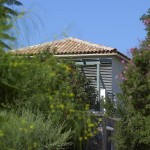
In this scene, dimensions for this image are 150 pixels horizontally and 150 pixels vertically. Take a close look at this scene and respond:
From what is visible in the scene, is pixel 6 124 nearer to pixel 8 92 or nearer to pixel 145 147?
pixel 8 92

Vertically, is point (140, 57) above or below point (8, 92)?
above

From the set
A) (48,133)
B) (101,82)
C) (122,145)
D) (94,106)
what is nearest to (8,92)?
(48,133)

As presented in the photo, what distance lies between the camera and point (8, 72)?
369cm

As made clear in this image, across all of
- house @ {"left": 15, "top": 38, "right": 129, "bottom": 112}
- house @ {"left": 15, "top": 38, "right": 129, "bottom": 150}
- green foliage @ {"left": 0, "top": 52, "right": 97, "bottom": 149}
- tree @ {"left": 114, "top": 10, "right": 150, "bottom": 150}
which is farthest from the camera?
house @ {"left": 15, "top": 38, "right": 129, "bottom": 112}

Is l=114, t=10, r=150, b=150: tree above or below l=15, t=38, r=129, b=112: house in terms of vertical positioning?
below

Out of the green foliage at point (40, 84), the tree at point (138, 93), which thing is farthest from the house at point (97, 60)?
the green foliage at point (40, 84)

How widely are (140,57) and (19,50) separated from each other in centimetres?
923

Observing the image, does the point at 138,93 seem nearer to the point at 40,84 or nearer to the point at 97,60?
the point at 40,84

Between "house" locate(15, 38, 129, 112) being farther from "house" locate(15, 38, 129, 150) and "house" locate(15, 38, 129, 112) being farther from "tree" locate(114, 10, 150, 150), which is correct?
"tree" locate(114, 10, 150, 150)

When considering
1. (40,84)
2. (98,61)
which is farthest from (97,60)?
(40,84)

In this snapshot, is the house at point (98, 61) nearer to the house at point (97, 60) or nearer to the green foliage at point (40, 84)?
the house at point (97, 60)

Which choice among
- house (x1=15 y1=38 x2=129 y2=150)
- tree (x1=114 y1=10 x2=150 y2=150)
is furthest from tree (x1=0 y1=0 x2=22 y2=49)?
house (x1=15 y1=38 x2=129 y2=150)

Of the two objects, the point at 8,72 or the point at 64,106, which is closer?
the point at 8,72

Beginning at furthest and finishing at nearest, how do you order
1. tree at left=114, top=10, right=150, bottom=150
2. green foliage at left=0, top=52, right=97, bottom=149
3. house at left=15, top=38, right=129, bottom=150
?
house at left=15, top=38, right=129, bottom=150 < tree at left=114, top=10, right=150, bottom=150 < green foliage at left=0, top=52, right=97, bottom=149
